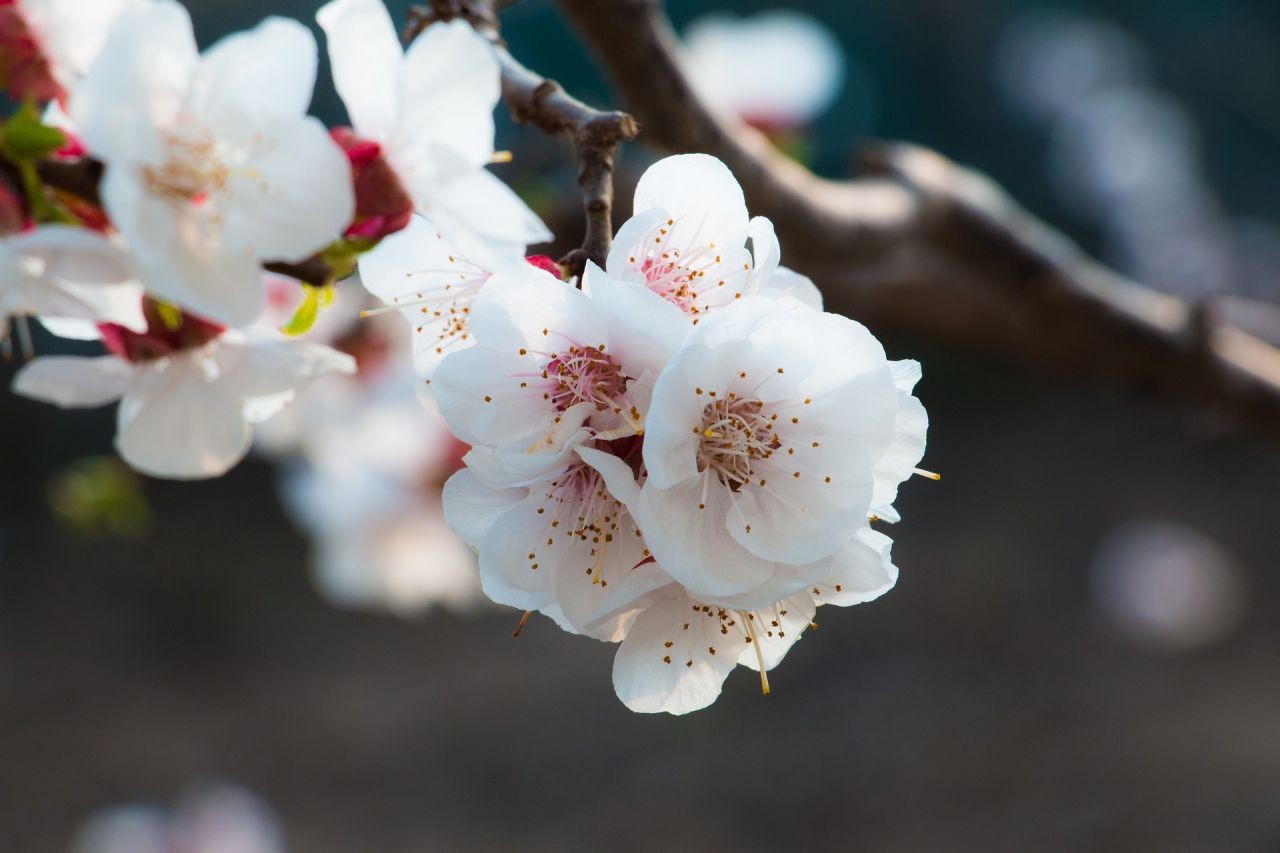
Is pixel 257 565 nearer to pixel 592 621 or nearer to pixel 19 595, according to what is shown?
pixel 19 595

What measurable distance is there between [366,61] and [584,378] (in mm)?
150

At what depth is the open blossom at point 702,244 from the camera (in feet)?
1.48

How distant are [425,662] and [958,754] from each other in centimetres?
164

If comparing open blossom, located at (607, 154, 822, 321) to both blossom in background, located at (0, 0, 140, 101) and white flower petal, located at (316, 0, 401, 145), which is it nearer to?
white flower petal, located at (316, 0, 401, 145)

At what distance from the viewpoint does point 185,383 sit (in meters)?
0.48

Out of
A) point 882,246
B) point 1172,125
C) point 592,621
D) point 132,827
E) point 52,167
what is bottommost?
point 132,827

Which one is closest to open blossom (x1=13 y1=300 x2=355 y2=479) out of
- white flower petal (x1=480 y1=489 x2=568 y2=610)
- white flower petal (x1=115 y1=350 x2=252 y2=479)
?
white flower petal (x1=115 y1=350 x2=252 y2=479)

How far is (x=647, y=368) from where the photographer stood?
1.42ft

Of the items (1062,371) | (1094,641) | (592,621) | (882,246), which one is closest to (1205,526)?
(1094,641)

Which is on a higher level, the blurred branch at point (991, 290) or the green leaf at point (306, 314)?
the green leaf at point (306, 314)

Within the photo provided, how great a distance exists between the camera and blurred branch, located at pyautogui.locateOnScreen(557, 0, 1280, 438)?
1.10 metres

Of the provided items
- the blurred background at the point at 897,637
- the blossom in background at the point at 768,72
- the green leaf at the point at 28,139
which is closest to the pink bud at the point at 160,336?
the green leaf at the point at 28,139

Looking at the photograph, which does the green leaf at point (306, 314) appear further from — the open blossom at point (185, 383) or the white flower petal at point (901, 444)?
the white flower petal at point (901, 444)

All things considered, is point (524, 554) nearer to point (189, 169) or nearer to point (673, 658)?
point (673, 658)
